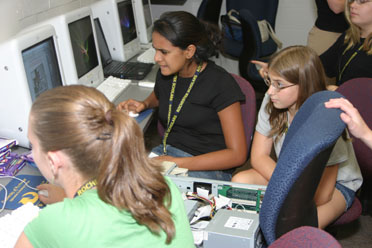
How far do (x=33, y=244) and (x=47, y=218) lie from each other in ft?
0.32

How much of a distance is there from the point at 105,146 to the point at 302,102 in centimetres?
100

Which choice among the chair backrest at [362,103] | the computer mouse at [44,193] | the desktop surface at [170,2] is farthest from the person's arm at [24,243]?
the desktop surface at [170,2]

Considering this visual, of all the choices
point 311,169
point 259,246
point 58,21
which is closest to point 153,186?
point 311,169

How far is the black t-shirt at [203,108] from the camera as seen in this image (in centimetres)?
203

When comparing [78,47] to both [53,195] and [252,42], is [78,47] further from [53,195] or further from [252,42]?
[252,42]

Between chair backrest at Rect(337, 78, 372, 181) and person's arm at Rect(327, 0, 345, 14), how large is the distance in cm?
118

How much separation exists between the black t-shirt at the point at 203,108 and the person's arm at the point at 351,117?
2.36 feet

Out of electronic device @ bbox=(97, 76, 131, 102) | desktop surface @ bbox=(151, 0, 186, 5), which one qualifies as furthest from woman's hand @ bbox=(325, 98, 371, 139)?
desktop surface @ bbox=(151, 0, 186, 5)

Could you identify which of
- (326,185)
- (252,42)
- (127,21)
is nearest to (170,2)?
(252,42)

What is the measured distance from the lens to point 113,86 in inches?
100

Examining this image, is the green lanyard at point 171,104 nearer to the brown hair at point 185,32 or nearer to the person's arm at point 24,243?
the brown hair at point 185,32

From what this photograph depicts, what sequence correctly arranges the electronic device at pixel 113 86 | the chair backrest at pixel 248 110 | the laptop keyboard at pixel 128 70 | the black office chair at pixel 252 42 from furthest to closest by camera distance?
the black office chair at pixel 252 42, the laptop keyboard at pixel 128 70, the electronic device at pixel 113 86, the chair backrest at pixel 248 110

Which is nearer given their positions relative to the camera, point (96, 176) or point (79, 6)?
point (96, 176)

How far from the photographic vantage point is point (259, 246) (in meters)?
1.40
